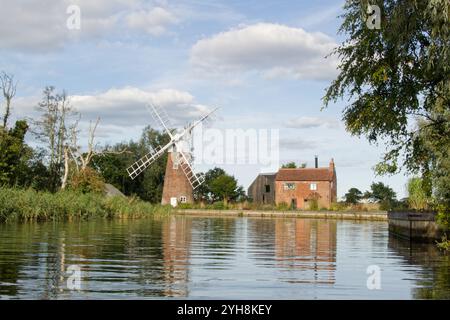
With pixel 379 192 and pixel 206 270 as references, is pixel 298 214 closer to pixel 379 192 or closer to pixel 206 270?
pixel 379 192

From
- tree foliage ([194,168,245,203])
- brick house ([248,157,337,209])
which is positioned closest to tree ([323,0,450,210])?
brick house ([248,157,337,209])

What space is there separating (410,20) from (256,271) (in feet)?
25.8

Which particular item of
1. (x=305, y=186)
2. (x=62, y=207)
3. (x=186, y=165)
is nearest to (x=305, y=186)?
(x=305, y=186)

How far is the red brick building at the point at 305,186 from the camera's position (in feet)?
274

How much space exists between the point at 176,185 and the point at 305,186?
68.6 ft

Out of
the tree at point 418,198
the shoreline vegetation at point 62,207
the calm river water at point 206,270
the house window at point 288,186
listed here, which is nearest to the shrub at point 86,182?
the shoreline vegetation at point 62,207

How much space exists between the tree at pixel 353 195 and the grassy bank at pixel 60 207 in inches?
1917

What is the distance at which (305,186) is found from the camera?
84.7 metres

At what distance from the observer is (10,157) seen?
50.0m

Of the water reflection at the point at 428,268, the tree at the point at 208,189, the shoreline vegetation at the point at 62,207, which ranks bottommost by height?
the water reflection at the point at 428,268

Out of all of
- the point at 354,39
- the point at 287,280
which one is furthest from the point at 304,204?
the point at 287,280

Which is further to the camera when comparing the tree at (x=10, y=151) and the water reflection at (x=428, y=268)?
the tree at (x=10, y=151)

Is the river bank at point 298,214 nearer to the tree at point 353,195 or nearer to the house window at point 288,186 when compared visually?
the house window at point 288,186

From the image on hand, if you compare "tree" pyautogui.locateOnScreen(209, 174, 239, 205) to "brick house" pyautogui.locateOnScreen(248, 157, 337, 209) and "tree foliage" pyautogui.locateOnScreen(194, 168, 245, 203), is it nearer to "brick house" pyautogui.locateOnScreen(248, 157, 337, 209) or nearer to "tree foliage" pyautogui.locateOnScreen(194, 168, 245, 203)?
"tree foliage" pyautogui.locateOnScreen(194, 168, 245, 203)
